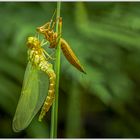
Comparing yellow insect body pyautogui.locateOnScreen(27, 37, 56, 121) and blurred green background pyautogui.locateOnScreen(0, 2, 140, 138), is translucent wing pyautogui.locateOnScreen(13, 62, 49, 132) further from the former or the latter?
blurred green background pyautogui.locateOnScreen(0, 2, 140, 138)

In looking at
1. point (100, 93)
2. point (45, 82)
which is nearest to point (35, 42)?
point (45, 82)

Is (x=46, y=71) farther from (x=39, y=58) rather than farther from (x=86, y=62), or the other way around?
(x=86, y=62)

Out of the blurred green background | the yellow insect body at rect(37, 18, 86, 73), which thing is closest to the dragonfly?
the yellow insect body at rect(37, 18, 86, 73)

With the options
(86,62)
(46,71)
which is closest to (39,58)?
(46,71)

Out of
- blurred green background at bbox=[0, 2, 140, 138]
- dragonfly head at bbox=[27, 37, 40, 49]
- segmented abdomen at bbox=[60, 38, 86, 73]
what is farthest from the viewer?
blurred green background at bbox=[0, 2, 140, 138]

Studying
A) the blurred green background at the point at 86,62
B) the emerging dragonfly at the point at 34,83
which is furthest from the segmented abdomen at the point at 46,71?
the blurred green background at the point at 86,62

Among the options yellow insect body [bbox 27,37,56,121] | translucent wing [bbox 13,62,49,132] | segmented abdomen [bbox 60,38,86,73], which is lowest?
translucent wing [bbox 13,62,49,132]

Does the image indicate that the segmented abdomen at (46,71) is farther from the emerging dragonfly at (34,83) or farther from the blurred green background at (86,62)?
the blurred green background at (86,62)
